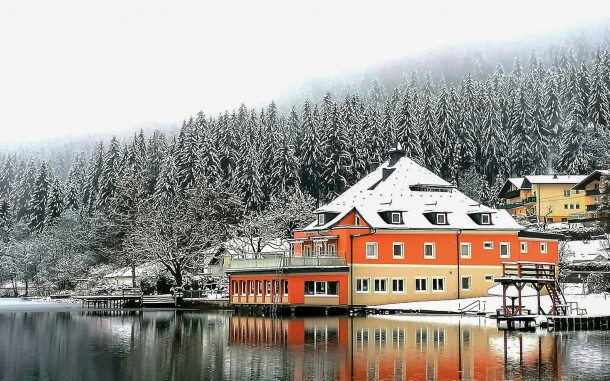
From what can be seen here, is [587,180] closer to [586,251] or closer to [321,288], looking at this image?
[586,251]

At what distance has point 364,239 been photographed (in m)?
64.6


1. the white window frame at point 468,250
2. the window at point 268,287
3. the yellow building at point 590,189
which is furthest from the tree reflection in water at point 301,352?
the yellow building at point 590,189

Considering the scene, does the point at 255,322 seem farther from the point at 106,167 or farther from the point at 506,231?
the point at 106,167

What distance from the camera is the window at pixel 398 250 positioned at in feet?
214

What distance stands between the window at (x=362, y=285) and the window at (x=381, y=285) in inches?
32.8

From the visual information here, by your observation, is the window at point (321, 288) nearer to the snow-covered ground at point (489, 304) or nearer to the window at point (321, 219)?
the snow-covered ground at point (489, 304)

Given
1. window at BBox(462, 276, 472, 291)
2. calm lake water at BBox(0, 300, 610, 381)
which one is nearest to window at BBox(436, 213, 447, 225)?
window at BBox(462, 276, 472, 291)

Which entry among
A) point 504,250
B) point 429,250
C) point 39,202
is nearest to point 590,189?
point 504,250

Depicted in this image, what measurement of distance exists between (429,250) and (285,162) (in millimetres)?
40533

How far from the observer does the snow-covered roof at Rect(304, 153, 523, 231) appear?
218 feet

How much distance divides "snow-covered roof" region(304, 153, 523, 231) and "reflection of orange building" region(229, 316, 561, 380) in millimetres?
17598

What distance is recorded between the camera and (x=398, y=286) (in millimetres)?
65125

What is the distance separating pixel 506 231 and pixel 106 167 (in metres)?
70.2

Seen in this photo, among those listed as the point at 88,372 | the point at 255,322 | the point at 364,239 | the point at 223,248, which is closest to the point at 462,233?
the point at 364,239
